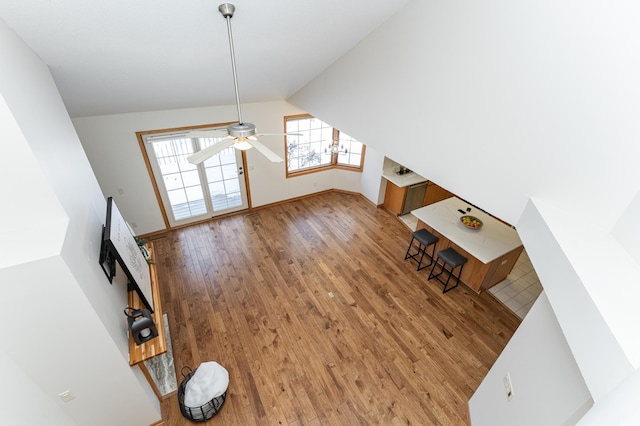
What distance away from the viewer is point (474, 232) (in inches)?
163

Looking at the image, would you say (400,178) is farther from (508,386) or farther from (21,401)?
(21,401)

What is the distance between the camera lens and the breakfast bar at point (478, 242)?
3.84 m

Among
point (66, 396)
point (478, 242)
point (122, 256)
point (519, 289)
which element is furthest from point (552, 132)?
point (519, 289)

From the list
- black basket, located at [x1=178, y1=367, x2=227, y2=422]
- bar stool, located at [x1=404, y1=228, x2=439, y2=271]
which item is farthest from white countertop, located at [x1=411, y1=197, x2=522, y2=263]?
black basket, located at [x1=178, y1=367, x2=227, y2=422]

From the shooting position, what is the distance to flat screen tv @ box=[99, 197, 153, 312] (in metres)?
2.27

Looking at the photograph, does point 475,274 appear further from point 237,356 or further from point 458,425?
point 237,356

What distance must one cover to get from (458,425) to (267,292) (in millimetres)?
2728

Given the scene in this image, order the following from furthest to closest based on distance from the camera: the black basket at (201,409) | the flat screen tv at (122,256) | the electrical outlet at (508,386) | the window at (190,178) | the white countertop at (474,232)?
the window at (190,178), the white countertop at (474,232), the black basket at (201,409), the flat screen tv at (122,256), the electrical outlet at (508,386)

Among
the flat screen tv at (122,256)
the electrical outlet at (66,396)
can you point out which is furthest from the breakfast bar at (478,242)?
the electrical outlet at (66,396)

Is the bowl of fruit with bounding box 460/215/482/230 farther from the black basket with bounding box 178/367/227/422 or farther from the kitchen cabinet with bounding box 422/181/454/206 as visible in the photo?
the black basket with bounding box 178/367/227/422

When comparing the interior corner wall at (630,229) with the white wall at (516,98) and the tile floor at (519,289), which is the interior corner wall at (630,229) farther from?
the tile floor at (519,289)

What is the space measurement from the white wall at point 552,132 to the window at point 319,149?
3781 millimetres

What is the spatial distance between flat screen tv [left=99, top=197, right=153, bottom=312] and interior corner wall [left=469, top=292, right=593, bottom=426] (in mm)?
3147

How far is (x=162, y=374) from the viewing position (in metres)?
3.11
